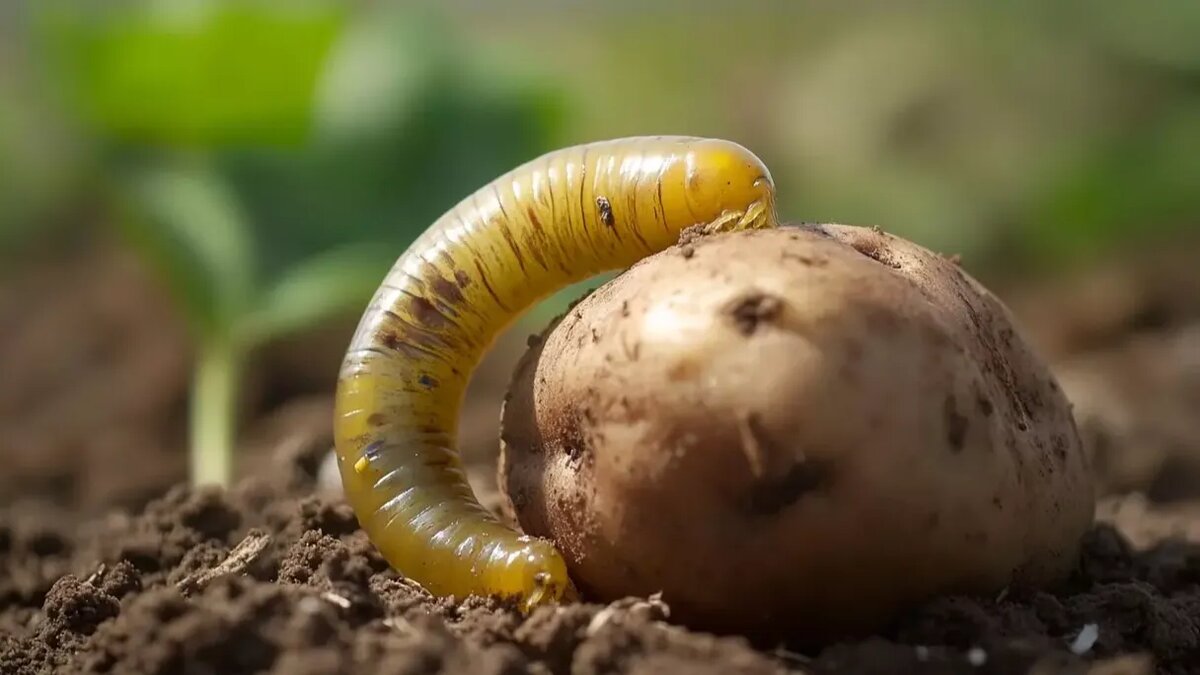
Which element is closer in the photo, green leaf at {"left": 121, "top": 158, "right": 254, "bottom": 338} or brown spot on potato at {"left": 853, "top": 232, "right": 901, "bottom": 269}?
brown spot on potato at {"left": 853, "top": 232, "right": 901, "bottom": 269}

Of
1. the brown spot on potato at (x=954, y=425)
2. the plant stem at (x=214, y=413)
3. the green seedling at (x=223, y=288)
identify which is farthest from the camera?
the green seedling at (x=223, y=288)

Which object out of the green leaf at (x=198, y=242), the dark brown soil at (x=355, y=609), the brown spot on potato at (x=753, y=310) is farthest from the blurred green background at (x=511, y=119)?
the brown spot on potato at (x=753, y=310)

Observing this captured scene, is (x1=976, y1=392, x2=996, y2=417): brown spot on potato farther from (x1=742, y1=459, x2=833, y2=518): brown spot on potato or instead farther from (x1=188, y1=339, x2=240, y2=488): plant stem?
(x1=188, y1=339, x2=240, y2=488): plant stem

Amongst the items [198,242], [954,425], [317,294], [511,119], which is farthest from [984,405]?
[511,119]

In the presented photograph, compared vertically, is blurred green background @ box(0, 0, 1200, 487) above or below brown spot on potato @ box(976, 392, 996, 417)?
above

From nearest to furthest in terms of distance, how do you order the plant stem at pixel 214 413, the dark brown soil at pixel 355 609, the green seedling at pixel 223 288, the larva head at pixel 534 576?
the dark brown soil at pixel 355 609 → the larva head at pixel 534 576 → the plant stem at pixel 214 413 → the green seedling at pixel 223 288

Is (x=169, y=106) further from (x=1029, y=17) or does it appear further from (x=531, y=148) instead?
(x=1029, y=17)

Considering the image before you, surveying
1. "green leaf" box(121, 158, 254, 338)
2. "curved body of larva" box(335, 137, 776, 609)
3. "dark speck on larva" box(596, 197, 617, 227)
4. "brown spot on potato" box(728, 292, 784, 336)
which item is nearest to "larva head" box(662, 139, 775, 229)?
"curved body of larva" box(335, 137, 776, 609)

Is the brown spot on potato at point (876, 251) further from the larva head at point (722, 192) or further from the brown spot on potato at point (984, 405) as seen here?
the brown spot on potato at point (984, 405)
